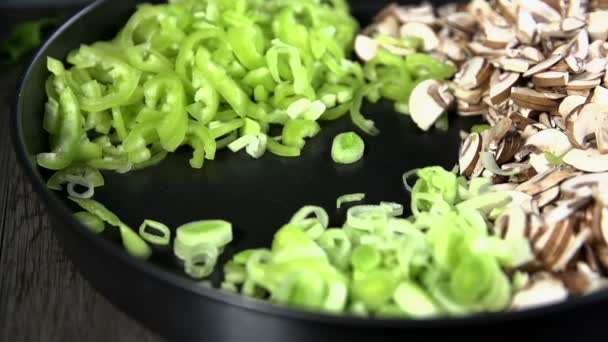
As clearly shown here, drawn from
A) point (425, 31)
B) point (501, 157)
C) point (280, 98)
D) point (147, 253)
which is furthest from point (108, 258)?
point (425, 31)

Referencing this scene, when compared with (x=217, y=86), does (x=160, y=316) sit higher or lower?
lower

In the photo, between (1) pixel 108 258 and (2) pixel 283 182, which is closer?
(1) pixel 108 258

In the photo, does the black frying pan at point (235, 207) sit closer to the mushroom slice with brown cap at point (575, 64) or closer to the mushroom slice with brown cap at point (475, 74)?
the mushroom slice with brown cap at point (475, 74)

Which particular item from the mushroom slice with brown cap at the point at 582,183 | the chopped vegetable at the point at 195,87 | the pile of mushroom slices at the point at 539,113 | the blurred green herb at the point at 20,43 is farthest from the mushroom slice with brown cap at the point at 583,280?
the blurred green herb at the point at 20,43

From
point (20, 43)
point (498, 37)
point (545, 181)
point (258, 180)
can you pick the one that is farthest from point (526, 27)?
point (20, 43)

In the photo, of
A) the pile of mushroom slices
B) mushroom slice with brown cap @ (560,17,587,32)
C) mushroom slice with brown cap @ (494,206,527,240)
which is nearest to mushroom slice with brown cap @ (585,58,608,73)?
the pile of mushroom slices

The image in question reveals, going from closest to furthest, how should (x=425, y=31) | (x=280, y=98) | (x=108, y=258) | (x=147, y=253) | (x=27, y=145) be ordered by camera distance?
1. (x=108, y=258)
2. (x=147, y=253)
3. (x=27, y=145)
4. (x=280, y=98)
5. (x=425, y=31)

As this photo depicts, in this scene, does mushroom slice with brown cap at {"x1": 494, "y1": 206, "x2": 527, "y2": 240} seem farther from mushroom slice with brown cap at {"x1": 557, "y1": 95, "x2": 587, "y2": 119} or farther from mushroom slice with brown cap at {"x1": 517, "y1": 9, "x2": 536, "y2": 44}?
mushroom slice with brown cap at {"x1": 517, "y1": 9, "x2": 536, "y2": 44}

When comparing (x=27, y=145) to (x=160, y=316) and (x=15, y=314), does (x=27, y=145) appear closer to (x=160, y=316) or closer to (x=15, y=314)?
(x=15, y=314)

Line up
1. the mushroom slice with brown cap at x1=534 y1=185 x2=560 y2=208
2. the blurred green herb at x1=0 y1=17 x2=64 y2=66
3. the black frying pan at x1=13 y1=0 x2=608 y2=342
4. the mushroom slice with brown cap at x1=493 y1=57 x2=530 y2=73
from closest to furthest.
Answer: the black frying pan at x1=13 y1=0 x2=608 y2=342 → the mushroom slice with brown cap at x1=534 y1=185 x2=560 y2=208 → the mushroom slice with brown cap at x1=493 y1=57 x2=530 y2=73 → the blurred green herb at x1=0 y1=17 x2=64 y2=66
